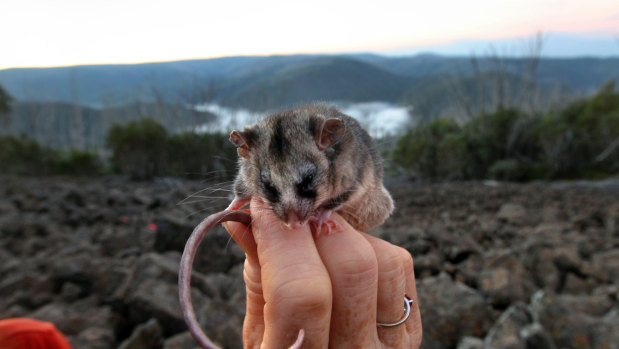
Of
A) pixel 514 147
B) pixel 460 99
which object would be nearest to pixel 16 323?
pixel 514 147

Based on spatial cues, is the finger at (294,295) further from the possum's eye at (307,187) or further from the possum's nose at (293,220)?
the possum's eye at (307,187)

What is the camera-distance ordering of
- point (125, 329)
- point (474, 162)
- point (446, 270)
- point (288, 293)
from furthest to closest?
point (474, 162)
point (446, 270)
point (125, 329)
point (288, 293)

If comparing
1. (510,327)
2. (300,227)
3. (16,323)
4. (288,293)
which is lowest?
(510,327)

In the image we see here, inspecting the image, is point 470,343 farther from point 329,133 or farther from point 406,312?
point 329,133

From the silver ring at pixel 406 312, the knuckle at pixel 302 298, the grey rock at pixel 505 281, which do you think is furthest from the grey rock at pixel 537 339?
the knuckle at pixel 302 298

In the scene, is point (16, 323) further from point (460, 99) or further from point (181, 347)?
point (460, 99)

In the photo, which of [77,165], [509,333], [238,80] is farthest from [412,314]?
[238,80]
